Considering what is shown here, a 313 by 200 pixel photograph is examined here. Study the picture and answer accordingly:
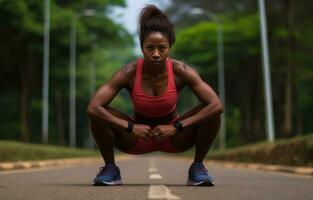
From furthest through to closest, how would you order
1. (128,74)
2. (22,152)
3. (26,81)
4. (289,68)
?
(26,81) < (289,68) < (22,152) < (128,74)

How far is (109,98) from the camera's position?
24.1 ft

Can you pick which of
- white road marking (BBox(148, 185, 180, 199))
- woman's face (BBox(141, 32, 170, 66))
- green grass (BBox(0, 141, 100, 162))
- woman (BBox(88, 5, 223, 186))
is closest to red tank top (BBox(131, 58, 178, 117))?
woman (BBox(88, 5, 223, 186))

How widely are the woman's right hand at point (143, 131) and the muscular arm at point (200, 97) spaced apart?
0.40 metres

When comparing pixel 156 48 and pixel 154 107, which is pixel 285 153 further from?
pixel 156 48

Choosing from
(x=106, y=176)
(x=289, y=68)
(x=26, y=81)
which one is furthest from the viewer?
(x=26, y=81)

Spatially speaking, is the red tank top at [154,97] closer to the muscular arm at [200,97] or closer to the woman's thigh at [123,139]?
the muscular arm at [200,97]

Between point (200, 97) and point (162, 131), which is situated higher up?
point (200, 97)

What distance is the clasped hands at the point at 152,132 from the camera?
7.16 meters

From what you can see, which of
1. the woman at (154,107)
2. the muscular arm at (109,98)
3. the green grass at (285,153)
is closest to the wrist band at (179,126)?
the woman at (154,107)

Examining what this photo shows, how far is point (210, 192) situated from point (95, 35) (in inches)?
1608

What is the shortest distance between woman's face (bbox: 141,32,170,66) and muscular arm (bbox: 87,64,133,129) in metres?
0.33

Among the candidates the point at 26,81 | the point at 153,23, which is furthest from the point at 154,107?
the point at 26,81

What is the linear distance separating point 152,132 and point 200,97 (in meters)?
0.66

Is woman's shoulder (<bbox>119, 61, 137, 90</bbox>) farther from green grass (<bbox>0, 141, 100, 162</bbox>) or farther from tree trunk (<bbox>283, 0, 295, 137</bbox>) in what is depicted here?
tree trunk (<bbox>283, 0, 295, 137</bbox>)
